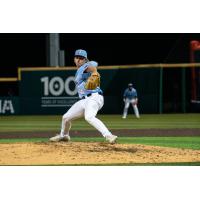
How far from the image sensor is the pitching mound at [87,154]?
755 cm

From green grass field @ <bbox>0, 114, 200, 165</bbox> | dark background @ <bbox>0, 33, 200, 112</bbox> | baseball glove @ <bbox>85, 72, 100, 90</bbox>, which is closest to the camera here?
baseball glove @ <bbox>85, 72, 100, 90</bbox>

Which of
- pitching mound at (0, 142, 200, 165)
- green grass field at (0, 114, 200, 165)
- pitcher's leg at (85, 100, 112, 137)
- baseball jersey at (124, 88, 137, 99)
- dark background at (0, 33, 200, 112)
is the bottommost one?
pitching mound at (0, 142, 200, 165)

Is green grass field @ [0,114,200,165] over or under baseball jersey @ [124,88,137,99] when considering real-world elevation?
under

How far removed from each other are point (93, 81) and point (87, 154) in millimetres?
1044

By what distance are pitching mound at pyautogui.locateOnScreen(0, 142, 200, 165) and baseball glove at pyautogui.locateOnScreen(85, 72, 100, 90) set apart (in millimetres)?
890

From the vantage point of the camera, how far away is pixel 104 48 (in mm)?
24156

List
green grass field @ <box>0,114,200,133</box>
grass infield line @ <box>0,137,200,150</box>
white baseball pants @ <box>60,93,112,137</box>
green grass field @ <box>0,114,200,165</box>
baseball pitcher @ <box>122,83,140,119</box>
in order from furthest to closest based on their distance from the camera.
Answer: baseball pitcher @ <box>122,83,140,119</box> < green grass field @ <box>0,114,200,133</box> < green grass field @ <box>0,114,200,165</box> < grass infield line @ <box>0,137,200,150</box> < white baseball pants @ <box>60,93,112,137</box>

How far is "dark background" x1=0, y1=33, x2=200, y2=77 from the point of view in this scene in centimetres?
2095

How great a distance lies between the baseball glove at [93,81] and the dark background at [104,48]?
1089 centimetres

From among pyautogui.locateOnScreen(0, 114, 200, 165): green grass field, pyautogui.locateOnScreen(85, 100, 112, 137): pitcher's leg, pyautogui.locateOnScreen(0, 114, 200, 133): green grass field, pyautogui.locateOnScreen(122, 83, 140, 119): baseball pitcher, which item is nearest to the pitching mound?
pyautogui.locateOnScreen(85, 100, 112, 137): pitcher's leg

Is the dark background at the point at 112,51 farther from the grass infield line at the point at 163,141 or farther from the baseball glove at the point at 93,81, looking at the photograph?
the baseball glove at the point at 93,81

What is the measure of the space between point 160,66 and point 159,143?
9527 mm

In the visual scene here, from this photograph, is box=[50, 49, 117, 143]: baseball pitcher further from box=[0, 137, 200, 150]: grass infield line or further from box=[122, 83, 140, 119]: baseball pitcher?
box=[122, 83, 140, 119]: baseball pitcher
